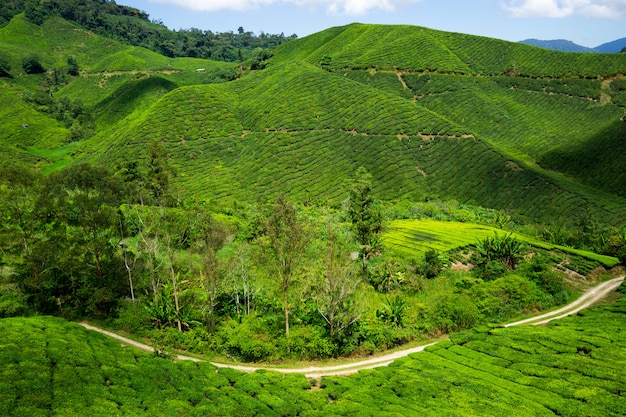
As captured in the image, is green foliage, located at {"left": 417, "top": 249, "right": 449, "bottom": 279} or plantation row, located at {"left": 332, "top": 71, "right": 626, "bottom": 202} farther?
plantation row, located at {"left": 332, "top": 71, "right": 626, "bottom": 202}

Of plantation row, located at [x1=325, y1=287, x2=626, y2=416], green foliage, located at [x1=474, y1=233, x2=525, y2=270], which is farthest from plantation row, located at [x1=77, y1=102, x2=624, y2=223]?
plantation row, located at [x1=325, y1=287, x2=626, y2=416]

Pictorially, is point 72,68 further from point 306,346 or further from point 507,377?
point 507,377

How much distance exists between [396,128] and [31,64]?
176464 millimetres

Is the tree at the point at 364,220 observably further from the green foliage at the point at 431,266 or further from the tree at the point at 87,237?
the tree at the point at 87,237

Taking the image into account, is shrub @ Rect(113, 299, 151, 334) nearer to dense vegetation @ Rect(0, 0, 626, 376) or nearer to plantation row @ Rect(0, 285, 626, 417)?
dense vegetation @ Rect(0, 0, 626, 376)

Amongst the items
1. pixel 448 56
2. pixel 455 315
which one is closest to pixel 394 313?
pixel 455 315

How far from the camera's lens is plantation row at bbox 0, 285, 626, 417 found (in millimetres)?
23938

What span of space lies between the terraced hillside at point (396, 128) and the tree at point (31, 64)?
11.2 m

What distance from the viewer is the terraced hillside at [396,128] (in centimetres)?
9812

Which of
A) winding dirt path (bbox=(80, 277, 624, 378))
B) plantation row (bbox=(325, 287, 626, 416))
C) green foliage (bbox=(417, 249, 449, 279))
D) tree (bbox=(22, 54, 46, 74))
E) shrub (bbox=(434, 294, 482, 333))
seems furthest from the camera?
tree (bbox=(22, 54, 46, 74))

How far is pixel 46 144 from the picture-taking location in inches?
5143

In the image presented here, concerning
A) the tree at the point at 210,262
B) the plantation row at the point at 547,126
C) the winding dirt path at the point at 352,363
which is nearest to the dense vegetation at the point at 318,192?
the tree at the point at 210,262

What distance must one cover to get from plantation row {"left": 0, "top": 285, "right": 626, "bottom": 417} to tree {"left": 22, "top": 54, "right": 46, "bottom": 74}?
200091 millimetres

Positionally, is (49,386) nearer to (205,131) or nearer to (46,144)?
(205,131)
